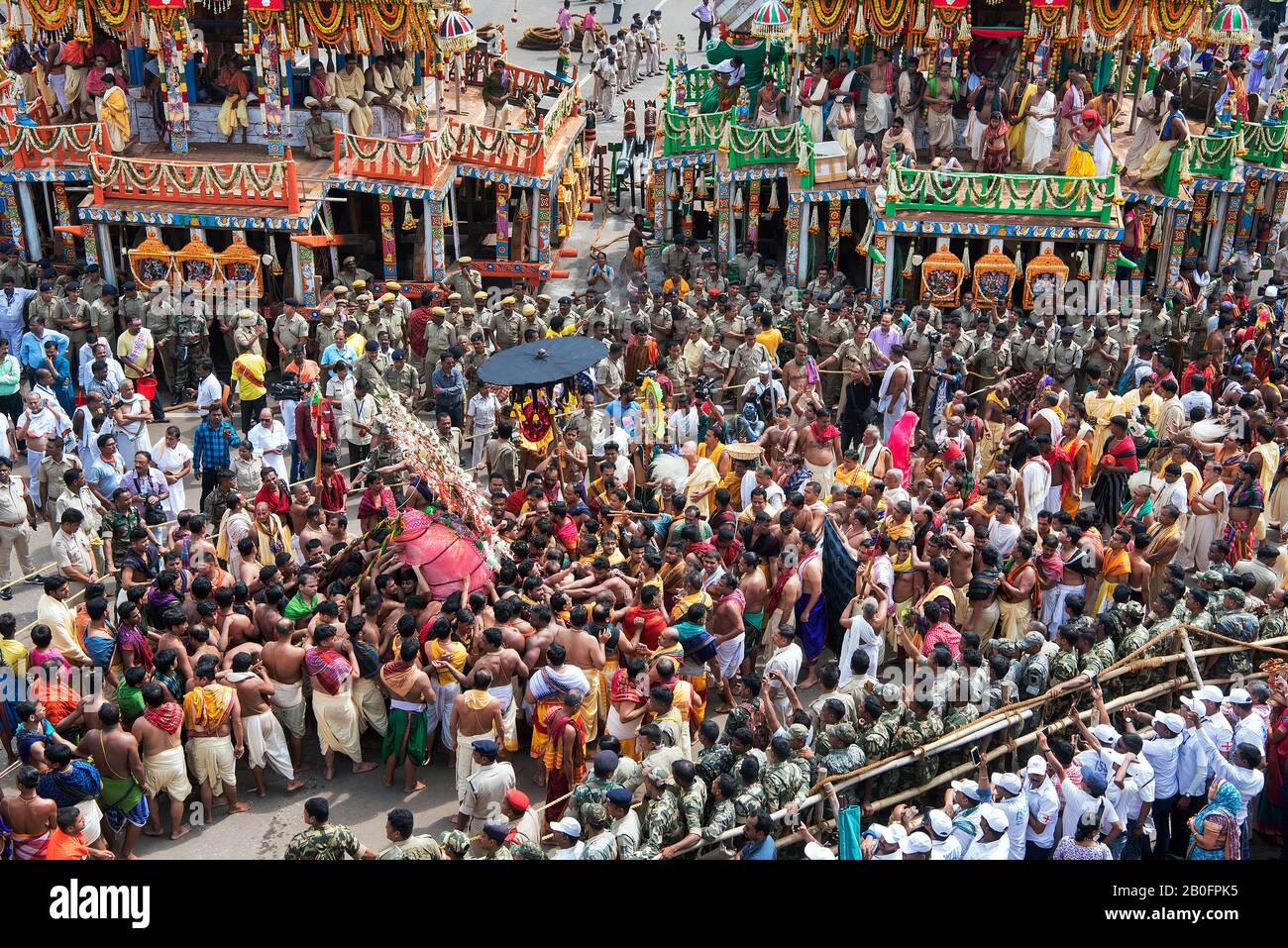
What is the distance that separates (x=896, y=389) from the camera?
16281mm

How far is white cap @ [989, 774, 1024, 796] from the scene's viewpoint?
945 centimetres

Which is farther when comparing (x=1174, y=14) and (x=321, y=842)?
(x=1174, y=14)

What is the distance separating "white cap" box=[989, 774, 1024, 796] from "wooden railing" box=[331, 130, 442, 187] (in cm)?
1431

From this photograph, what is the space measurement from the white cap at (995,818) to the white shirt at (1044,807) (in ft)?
1.53

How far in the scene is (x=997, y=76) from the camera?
23516 mm

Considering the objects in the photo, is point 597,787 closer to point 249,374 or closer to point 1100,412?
point 1100,412

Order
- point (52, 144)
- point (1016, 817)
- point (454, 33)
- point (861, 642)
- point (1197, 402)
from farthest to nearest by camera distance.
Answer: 1. point (454, 33)
2. point (52, 144)
3. point (1197, 402)
4. point (861, 642)
5. point (1016, 817)

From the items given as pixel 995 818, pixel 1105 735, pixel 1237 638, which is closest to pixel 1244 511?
pixel 1237 638

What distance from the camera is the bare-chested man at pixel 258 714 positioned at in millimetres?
10891

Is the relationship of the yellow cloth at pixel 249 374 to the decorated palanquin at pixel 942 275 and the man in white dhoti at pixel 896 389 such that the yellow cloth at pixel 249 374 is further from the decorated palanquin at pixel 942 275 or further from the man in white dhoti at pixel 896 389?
the decorated palanquin at pixel 942 275

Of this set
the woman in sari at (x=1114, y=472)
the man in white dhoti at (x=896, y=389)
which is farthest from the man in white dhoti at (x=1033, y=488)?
the man in white dhoti at (x=896, y=389)

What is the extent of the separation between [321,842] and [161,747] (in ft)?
6.54

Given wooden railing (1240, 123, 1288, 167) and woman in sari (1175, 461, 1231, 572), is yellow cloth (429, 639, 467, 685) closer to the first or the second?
woman in sari (1175, 461, 1231, 572)

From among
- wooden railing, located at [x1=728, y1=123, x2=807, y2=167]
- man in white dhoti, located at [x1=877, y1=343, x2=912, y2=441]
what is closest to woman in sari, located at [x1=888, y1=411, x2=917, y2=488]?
man in white dhoti, located at [x1=877, y1=343, x2=912, y2=441]
